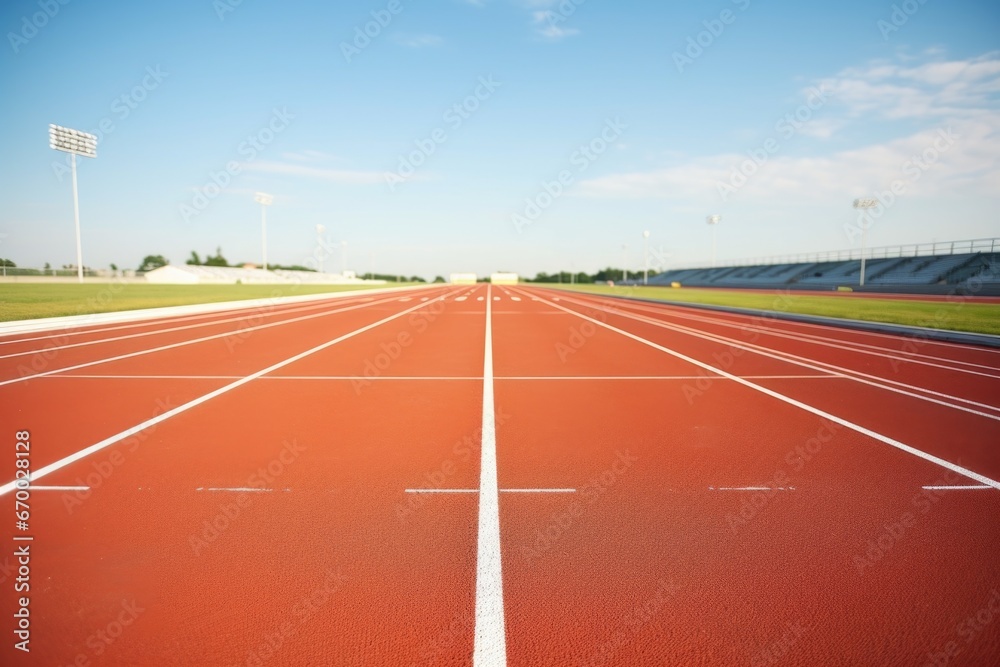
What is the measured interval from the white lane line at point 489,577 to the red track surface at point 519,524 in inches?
1.6

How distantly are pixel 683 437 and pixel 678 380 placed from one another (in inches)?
126

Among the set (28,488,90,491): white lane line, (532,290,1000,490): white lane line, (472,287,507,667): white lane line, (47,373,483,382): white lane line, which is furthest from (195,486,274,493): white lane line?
(532,290,1000,490): white lane line

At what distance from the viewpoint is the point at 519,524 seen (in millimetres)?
3426

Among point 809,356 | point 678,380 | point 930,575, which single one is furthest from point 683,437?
point 809,356

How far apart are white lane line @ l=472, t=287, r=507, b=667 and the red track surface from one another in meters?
0.04

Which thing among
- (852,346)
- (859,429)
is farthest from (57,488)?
(852,346)

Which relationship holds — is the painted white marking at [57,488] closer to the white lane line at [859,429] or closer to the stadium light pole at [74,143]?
the white lane line at [859,429]

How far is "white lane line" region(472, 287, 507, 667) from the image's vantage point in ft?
7.45

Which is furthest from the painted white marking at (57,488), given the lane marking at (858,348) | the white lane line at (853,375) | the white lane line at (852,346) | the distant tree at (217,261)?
the distant tree at (217,261)

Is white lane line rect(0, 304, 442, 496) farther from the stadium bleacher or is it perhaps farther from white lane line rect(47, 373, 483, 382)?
the stadium bleacher

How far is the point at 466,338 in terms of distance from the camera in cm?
1409

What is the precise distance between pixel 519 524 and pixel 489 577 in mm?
645

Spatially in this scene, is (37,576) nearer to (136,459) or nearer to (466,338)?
(136,459)
